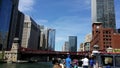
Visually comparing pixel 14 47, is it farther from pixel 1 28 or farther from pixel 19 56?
pixel 1 28

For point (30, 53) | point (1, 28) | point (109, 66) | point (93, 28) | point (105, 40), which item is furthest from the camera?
point (93, 28)

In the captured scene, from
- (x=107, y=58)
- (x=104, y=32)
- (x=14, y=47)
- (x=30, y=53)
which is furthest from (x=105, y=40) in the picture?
(x=107, y=58)

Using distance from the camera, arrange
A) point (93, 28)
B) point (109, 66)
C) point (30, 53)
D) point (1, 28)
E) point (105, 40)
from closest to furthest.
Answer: point (109, 66) → point (30, 53) → point (105, 40) → point (1, 28) → point (93, 28)

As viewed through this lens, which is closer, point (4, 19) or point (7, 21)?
point (4, 19)

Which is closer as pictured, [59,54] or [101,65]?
[101,65]

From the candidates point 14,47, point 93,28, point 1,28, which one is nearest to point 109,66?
point 14,47

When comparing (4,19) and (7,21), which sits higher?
(4,19)

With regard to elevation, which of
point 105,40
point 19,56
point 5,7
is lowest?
point 19,56

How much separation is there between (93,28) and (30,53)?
70.9 meters

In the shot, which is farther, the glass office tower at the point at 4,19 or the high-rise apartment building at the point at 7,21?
the high-rise apartment building at the point at 7,21

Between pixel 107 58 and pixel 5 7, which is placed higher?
pixel 5 7

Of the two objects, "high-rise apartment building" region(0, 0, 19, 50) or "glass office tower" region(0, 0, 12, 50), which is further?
"high-rise apartment building" region(0, 0, 19, 50)

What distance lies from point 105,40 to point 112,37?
5886 millimetres

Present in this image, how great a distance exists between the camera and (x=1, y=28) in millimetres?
163250
